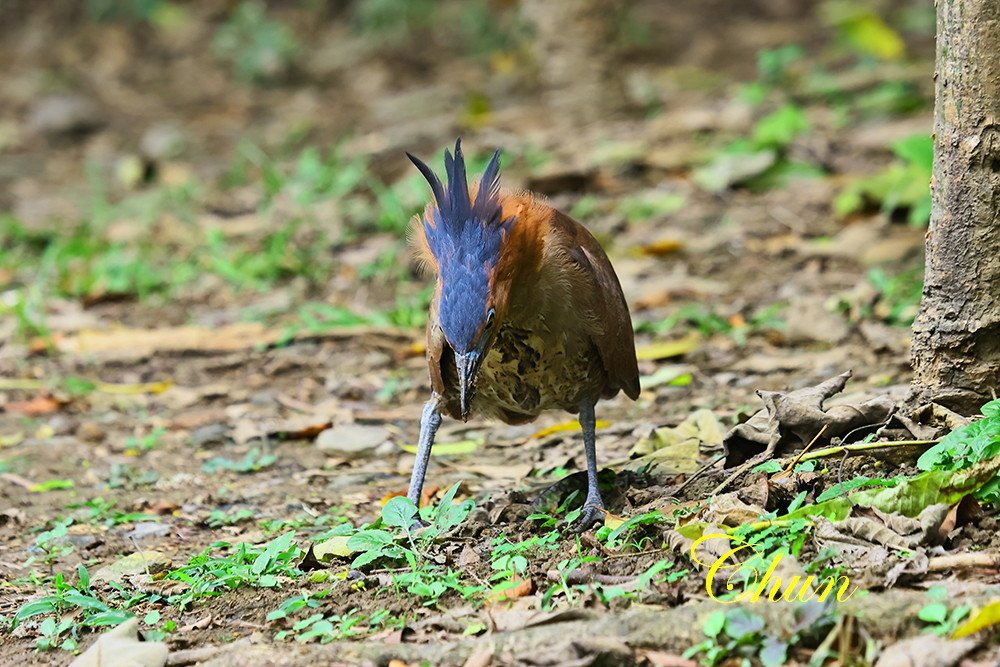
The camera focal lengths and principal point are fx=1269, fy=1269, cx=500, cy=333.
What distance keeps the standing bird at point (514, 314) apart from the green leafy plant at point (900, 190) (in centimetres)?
Result: 272

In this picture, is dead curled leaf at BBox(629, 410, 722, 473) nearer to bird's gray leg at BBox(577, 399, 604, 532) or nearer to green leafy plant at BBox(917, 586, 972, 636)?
bird's gray leg at BBox(577, 399, 604, 532)

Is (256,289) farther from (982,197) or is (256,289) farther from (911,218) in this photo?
(982,197)

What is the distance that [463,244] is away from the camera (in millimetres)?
3875

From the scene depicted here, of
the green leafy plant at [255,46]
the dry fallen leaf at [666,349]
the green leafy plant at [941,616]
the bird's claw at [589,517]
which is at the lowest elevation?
the bird's claw at [589,517]

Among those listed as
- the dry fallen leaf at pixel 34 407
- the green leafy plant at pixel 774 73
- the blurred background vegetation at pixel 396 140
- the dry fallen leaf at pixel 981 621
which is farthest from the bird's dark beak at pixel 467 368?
the green leafy plant at pixel 774 73

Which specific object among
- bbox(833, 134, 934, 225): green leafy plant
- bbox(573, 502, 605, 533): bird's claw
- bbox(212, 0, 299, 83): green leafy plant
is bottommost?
bbox(573, 502, 605, 533): bird's claw

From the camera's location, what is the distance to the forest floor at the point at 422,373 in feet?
10.8

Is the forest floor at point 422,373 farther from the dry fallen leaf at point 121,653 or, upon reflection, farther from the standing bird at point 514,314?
the standing bird at point 514,314

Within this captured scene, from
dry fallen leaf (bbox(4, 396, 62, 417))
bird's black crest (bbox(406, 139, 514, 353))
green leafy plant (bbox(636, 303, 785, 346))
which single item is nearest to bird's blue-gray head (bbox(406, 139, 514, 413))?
bird's black crest (bbox(406, 139, 514, 353))

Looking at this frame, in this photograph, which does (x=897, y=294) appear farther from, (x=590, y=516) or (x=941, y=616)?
(x=941, y=616)

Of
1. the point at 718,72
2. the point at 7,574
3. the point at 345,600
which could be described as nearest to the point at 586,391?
the point at 345,600

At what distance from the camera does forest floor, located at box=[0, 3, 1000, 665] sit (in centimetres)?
330

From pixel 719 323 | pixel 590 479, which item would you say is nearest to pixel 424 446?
pixel 590 479

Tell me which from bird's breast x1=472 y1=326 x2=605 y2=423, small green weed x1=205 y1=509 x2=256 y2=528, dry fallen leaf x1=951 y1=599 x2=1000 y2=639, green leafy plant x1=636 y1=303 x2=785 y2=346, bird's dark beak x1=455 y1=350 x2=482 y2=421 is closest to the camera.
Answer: dry fallen leaf x1=951 y1=599 x2=1000 y2=639
